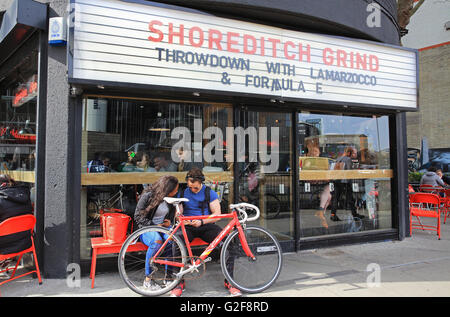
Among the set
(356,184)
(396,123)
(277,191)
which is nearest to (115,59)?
(277,191)

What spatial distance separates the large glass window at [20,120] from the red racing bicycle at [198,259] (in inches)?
84.0

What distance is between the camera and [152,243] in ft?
13.0

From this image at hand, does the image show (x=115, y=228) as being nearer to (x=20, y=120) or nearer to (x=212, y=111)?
(x=212, y=111)

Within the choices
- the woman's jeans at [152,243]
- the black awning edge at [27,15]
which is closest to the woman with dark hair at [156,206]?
the woman's jeans at [152,243]

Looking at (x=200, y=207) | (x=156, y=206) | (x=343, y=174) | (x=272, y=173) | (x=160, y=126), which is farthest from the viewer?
(x=343, y=174)

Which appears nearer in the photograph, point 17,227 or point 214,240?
point 17,227

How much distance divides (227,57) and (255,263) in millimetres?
A: 2912

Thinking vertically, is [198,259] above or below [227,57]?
below

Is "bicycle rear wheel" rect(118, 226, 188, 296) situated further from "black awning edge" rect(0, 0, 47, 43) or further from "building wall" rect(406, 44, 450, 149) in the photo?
"building wall" rect(406, 44, 450, 149)

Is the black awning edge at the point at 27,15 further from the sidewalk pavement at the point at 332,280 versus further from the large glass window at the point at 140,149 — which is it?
the sidewalk pavement at the point at 332,280

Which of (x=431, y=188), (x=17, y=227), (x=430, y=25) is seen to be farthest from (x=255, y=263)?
(x=430, y=25)

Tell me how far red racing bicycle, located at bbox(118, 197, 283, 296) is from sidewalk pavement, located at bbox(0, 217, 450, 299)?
19cm

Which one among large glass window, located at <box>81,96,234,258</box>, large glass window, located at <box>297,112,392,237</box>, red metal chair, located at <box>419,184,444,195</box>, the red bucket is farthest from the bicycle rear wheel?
red metal chair, located at <box>419,184,444,195</box>
